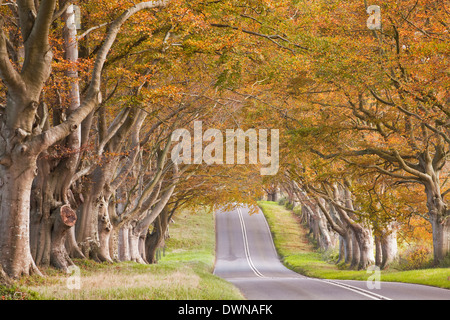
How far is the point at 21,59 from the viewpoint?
14039 mm

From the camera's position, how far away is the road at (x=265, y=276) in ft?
48.2

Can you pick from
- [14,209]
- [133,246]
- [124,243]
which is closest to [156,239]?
[133,246]

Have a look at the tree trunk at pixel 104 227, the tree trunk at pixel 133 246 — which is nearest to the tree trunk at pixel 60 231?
the tree trunk at pixel 104 227

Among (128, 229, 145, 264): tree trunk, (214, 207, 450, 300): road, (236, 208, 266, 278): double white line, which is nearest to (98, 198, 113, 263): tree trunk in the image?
(214, 207, 450, 300): road

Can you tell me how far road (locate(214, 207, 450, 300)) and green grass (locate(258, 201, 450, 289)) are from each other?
912 millimetres

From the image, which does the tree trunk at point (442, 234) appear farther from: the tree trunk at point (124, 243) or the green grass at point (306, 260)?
the tree trunk at point (124, 243)

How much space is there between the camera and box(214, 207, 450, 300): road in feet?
48.2

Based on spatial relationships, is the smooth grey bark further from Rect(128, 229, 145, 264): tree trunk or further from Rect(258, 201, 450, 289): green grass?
Rect(128, 229, 145, 264): tree trunk

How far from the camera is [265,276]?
114 ft

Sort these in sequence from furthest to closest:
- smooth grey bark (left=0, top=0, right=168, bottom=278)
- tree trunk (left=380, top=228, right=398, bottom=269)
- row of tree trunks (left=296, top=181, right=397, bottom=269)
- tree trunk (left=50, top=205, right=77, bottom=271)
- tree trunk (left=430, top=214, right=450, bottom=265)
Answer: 1. row of tree trunks (left=296, top=181, right=397, bottom=269)
2. tree trunk (left=380, top=228, right=398, bottom=269)
3. tree trunk (left=430, top=214, right=450, bottom=265)
4. tree trunk (left=50, top=205, right=77, bottom=271)
5. smooth grey bark (left=0, top=0, right=168, bottom=278)

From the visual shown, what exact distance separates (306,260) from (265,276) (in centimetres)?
1204

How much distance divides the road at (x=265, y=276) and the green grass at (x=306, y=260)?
0.91 meters

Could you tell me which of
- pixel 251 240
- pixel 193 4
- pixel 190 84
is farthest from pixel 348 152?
pixel 251 240

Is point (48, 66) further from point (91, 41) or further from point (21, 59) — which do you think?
point (91, 41)
